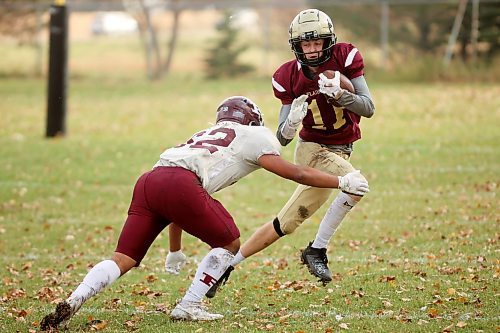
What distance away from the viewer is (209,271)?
591cm

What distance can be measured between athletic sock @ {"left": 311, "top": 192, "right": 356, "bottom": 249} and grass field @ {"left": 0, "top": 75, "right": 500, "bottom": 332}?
351 mm

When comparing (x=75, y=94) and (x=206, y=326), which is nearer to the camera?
(x=206, y=326)

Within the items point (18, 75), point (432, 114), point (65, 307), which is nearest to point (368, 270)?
point (65, 307)

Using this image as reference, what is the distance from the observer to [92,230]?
10.1 m

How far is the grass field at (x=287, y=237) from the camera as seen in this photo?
20.3 ft

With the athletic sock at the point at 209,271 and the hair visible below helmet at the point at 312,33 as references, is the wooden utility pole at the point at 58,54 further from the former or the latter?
the athletic sock at the point at 209,271

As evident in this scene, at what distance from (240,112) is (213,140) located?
11.5 inches

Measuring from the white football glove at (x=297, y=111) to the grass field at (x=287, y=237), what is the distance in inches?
49.4

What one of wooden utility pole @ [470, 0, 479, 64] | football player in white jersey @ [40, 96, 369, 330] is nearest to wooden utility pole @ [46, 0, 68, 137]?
football player in white jersey @ [40, 96, 369, 330]

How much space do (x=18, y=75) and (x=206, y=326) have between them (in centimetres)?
2366

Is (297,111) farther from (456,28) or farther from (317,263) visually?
(456,28)

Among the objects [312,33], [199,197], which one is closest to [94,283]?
[199,197]

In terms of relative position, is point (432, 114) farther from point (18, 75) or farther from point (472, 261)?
point (18, 75)

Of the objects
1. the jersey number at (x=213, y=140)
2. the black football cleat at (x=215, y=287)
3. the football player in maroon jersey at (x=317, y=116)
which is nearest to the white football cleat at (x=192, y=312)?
the black football cleat at (x=215, y=287)
